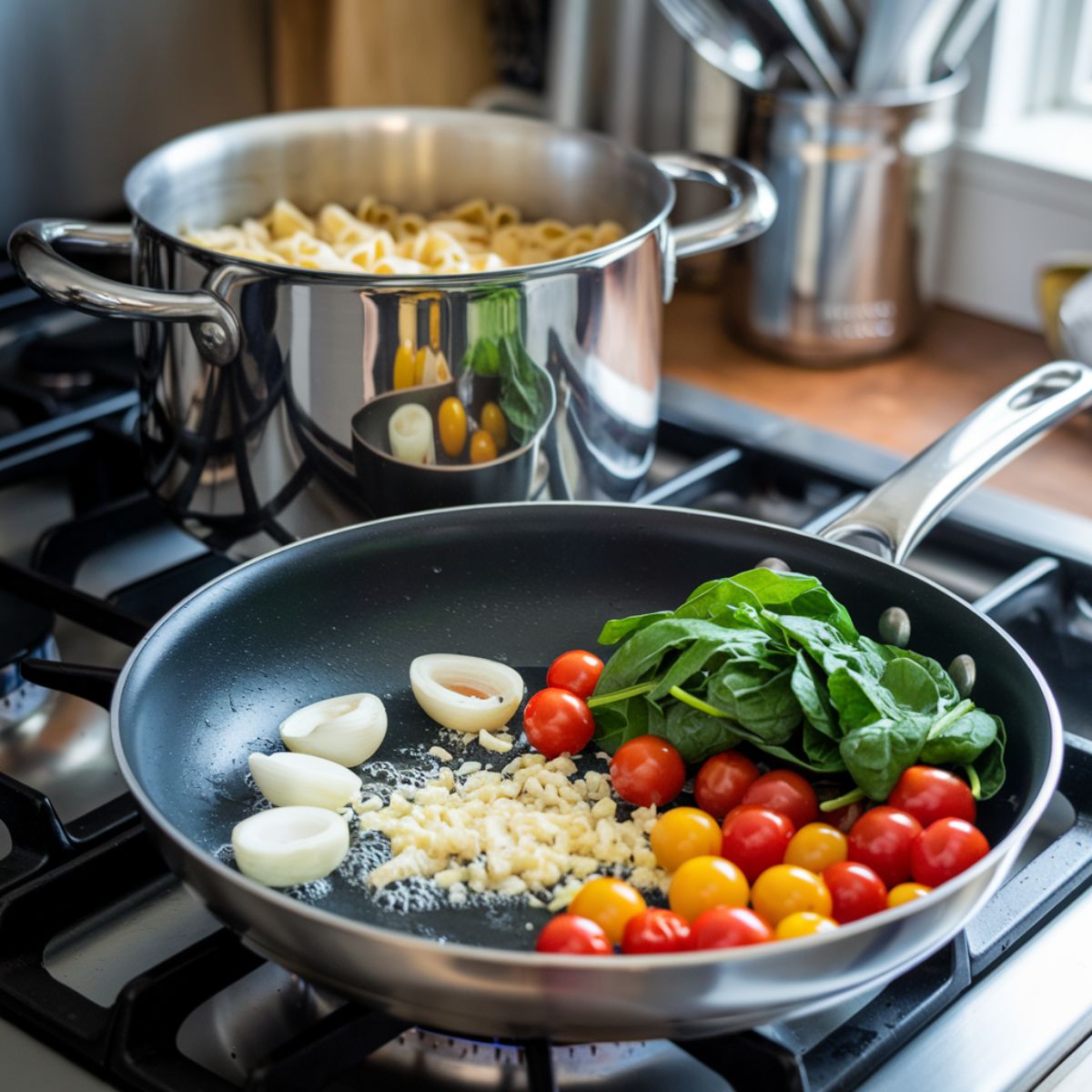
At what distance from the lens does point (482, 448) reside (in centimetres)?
78

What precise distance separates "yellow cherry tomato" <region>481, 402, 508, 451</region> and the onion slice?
11 cm

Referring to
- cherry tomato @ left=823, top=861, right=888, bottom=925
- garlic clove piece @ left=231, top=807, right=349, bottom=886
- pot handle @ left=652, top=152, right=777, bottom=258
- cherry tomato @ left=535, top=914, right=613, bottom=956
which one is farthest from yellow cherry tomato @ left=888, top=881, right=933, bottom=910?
pot handle @ left=652, top=152, right=777, bottom=258

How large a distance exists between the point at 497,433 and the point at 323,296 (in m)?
0.11

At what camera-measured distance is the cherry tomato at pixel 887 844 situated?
1.99ft

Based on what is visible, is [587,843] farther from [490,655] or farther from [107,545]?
[107,545]

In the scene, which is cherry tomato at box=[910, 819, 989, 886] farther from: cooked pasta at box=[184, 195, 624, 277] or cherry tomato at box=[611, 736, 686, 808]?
cooked pasta at box=[184, 195, 624, 277]

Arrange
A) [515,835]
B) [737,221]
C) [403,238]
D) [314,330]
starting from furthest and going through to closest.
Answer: [403,238]
[737,221]
[314,330]
[515,835]

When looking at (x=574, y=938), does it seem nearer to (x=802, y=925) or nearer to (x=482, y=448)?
(x=802, y=925)

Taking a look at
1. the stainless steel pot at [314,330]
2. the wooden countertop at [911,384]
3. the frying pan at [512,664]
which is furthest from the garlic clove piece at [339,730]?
the wooden countertop at [911,384]

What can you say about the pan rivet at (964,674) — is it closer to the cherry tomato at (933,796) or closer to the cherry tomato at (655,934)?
the cherry tomato at (933,796)

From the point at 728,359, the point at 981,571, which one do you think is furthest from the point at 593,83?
the point at 981,571

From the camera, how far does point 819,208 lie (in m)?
1.14

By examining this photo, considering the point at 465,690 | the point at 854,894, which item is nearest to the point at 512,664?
the point at 465,690

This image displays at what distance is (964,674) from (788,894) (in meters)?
0.16
